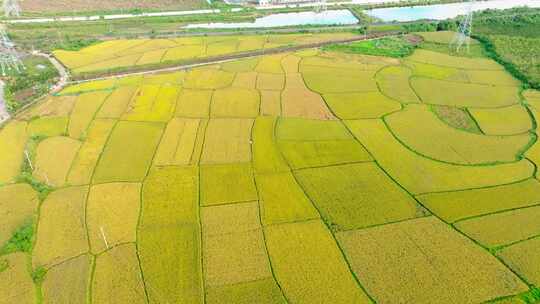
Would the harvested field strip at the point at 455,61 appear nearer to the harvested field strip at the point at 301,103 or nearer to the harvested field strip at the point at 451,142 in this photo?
the harvested field strip at the point at 451,142

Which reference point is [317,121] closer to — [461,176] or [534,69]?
[461,176]

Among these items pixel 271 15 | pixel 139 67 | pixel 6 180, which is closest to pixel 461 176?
pixel 6 180

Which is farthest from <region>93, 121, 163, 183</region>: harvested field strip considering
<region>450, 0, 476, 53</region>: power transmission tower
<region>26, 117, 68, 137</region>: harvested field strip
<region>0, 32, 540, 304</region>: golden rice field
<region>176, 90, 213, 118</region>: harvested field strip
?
<region>450, 0, 476, 53</region>: power transmission tower

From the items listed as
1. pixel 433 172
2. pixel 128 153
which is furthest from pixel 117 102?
pixel 433 172

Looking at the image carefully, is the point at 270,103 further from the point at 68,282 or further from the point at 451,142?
the point at 68,282

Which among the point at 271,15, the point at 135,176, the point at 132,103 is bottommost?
the point at 135,176

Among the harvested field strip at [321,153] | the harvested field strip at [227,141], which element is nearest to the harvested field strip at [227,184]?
the harvested field strip at [227,141]

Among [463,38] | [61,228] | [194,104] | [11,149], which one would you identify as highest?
[463,38]
